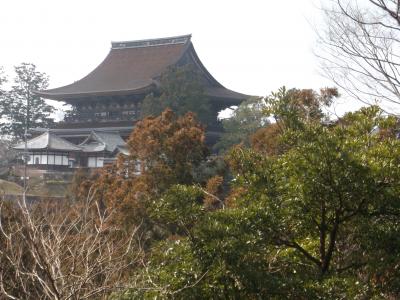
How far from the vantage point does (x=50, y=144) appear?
98.3ft

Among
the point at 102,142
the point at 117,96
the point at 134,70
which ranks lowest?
the point at 102,142

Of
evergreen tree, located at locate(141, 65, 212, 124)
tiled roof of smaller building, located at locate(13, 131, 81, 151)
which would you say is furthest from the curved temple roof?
tiled roof of smaller building, located at locate(13, 131, 81, 151)

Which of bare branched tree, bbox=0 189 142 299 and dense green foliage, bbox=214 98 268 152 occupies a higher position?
dense green foliage, bbox=214 98 268 152

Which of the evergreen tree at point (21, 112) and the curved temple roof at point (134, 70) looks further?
the evergreen tree at point (21, 112)

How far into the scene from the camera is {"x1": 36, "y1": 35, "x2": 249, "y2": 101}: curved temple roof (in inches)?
1245

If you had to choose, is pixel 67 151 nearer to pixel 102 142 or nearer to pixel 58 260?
pixel 102 142

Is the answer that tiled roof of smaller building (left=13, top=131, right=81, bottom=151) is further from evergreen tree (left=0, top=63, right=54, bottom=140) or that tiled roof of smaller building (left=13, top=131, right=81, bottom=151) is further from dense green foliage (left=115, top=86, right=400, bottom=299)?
dense green foliage (left=115, top=86, right=400, bottom=299)

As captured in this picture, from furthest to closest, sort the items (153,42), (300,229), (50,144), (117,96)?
(153,42) < (117,96) < (50,144) < (300,229)

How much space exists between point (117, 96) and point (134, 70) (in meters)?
2.81

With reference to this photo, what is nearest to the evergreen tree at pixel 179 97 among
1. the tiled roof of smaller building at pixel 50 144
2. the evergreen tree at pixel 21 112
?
the tiled roof of smaller building at pixel 50 144

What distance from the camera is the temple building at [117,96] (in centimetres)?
3027

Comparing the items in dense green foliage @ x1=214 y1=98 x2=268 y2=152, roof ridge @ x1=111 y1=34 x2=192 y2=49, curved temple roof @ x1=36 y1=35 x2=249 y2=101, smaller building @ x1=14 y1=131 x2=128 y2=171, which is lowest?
smaller building @ x1=14 y1=131 x2=128 y2=171

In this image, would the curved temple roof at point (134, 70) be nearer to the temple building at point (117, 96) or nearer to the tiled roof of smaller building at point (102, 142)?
the temple building at point (117, 96)

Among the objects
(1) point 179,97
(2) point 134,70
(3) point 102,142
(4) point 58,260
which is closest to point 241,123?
(1) point 179,97
